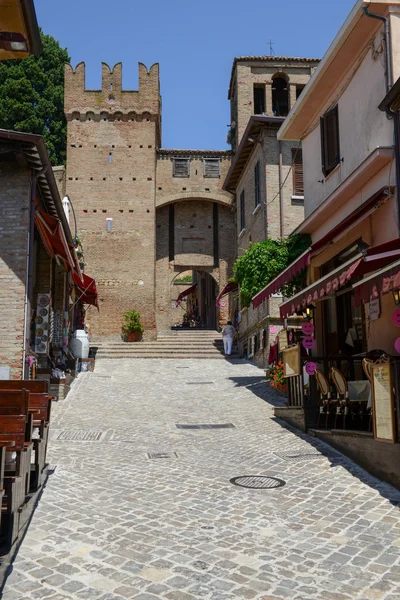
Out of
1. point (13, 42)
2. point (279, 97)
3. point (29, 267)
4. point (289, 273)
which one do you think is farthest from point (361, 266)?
point (279, 97)

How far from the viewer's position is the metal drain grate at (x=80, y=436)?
29.6ft

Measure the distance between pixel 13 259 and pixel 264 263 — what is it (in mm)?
6494

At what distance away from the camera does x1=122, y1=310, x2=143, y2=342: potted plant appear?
2631cm

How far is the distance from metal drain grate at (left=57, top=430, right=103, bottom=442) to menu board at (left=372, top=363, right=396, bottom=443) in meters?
4.43

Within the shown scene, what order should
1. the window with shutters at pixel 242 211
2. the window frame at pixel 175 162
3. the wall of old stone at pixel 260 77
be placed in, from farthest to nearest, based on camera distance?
the window frame at pixel 175 162 < the wall of old stone at pixel 260 77 < the window with shutters at pixel 242 211

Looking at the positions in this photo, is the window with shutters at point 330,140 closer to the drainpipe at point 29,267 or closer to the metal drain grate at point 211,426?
the metal drain grate at point 211,426

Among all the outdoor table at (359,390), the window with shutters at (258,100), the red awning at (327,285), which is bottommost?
the outdoor table at (359,390)

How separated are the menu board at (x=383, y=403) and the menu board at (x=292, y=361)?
2913mm

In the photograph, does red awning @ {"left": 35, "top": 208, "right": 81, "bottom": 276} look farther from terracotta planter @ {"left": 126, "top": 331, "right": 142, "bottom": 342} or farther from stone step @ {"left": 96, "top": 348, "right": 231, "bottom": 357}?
terracotta planter @ {"left": 126, "top": 331, "right": 142, "bottom": 342}

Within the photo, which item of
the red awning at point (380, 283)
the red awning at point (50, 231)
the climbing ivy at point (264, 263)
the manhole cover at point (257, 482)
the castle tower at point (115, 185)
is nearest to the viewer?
the red awning at point (380, 283)

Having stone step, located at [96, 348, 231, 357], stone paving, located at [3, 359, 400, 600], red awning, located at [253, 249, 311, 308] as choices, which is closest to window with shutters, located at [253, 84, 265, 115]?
stone step, located at [96, 348, 231, 357]

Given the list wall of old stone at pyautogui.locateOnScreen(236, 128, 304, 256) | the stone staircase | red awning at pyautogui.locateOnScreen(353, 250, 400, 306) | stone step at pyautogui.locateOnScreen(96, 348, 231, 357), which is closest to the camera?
red awning at pyautogui.locateOnScreen(353, 250, 400, 306)

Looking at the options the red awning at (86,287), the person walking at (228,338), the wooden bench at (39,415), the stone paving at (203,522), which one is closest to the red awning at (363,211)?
the stone paving at (203,522)

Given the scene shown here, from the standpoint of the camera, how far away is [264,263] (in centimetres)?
1509
